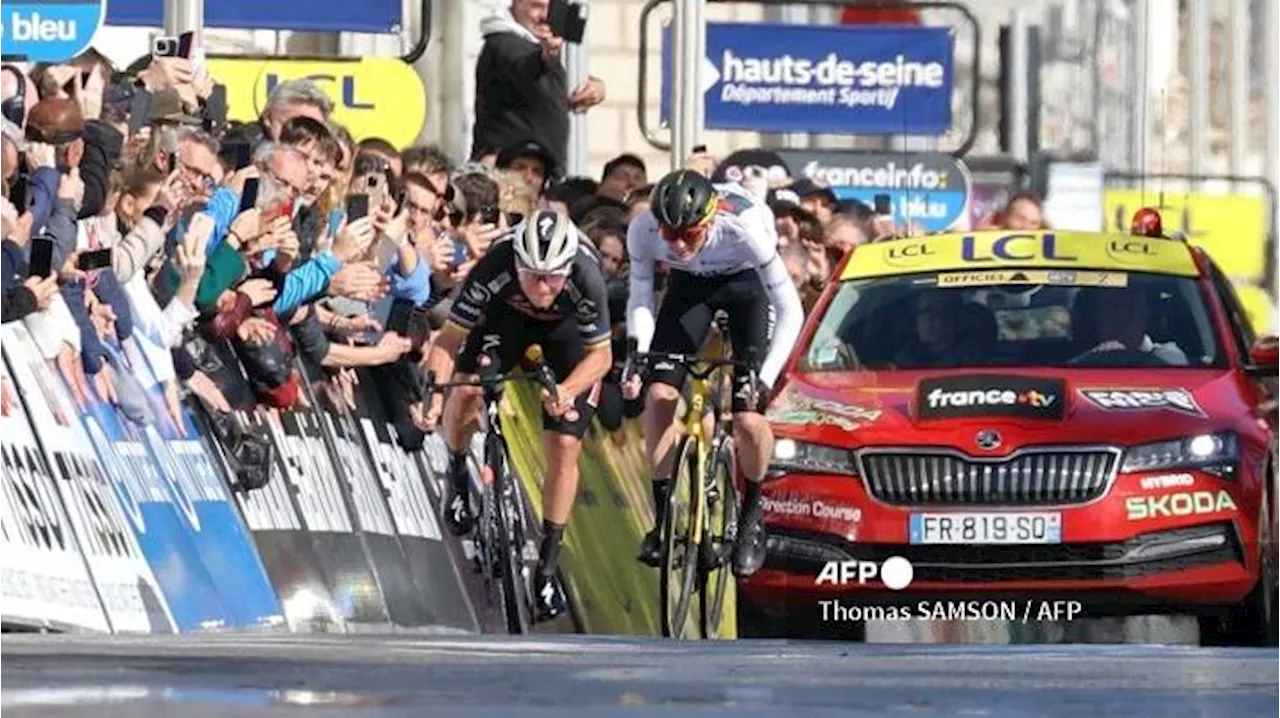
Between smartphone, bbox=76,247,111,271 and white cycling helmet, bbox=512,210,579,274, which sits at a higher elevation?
smartphone, bbox=76,247,111,271

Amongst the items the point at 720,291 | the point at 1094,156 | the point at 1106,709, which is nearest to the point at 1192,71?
the point at 1094,156

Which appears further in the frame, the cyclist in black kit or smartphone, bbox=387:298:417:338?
smartphone, bbox=387:298:417:338

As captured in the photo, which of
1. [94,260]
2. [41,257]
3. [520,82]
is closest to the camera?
[41,257]

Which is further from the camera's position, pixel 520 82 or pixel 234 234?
pixel 520 82

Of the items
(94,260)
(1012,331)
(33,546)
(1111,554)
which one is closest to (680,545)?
(1012,331)

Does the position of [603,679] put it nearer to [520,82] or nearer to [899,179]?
[520,82]

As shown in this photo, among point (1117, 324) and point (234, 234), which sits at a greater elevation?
point (234, 234)

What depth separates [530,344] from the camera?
18.2 m

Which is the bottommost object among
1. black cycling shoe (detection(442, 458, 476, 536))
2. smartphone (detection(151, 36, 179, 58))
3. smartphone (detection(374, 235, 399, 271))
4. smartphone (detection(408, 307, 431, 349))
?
black cycling shoe (detection(442, 458, 476, 536))

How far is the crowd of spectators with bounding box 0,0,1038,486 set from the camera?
13.4 meters

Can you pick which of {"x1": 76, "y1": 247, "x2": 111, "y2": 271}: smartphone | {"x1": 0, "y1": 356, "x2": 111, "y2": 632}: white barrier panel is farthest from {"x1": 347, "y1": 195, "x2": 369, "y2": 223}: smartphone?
{"x1": 0, "y1": 356, "x2": 111, "y2": 632}: white barrier panel

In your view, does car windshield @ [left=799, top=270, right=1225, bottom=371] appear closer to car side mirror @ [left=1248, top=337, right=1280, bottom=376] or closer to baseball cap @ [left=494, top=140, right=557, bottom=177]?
car side mirror @ [left=1248, top=337, right=1280, bottom=376]

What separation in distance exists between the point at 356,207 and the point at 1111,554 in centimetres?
348

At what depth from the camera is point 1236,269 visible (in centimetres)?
4369
